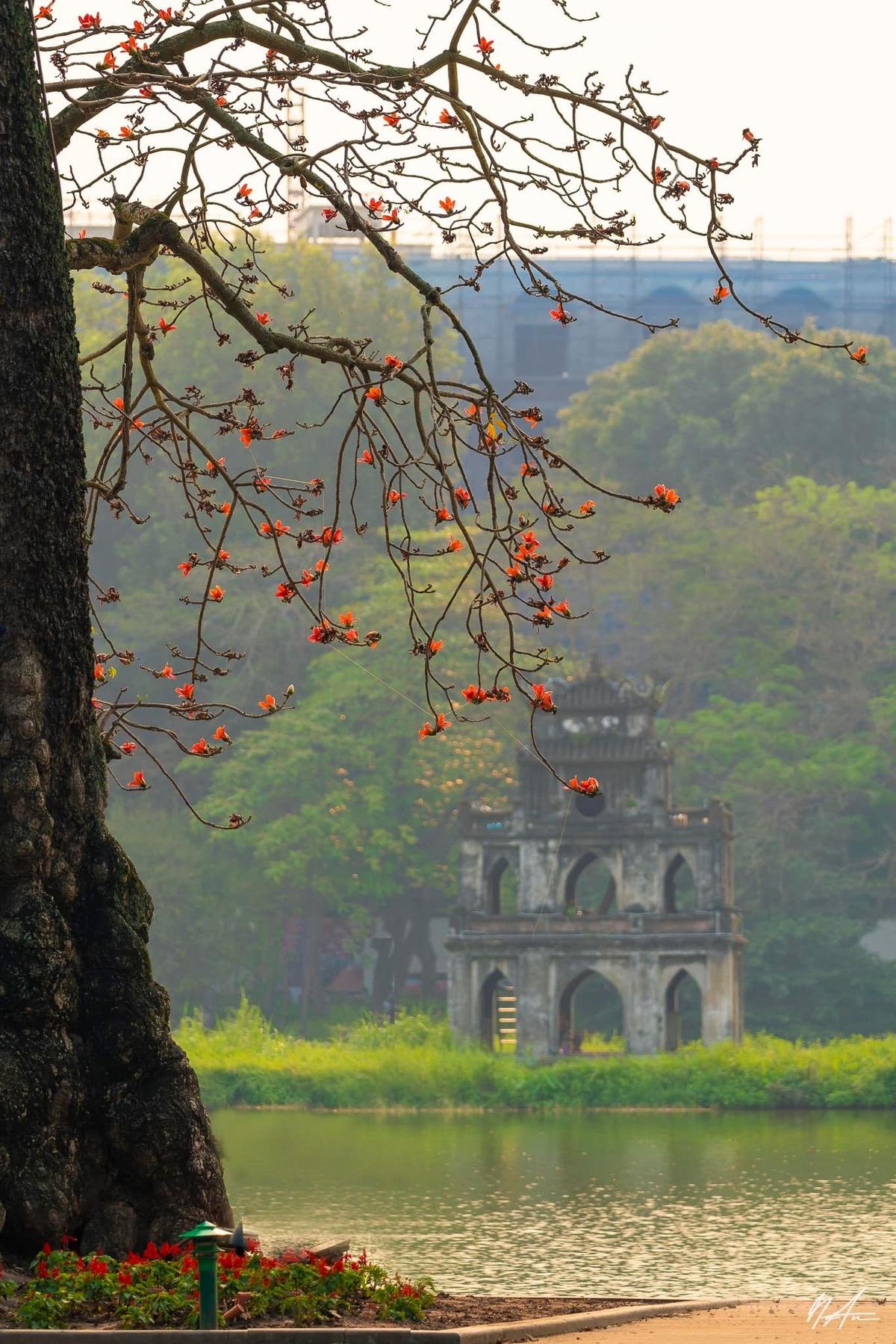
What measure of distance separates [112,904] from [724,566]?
43259mm

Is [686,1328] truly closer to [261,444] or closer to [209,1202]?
[209,1202]

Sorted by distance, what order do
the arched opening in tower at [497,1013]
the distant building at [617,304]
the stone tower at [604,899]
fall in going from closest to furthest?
1. the stone tower at [604,899]
2. the arched opening in tower at [497,1013]
3. the distant building at [617,304]

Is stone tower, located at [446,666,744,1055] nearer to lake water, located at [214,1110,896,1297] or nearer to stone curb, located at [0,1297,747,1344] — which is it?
lake water, located at [214,1110,896,1297]

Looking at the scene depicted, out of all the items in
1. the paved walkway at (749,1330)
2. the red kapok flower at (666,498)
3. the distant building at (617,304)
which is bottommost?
the paved walkway at (749,1330)

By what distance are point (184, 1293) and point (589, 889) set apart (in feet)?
137

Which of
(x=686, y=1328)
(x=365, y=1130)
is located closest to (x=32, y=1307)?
(x=686, y=1328)

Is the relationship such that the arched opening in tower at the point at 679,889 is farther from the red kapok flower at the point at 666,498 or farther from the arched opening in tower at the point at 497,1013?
the red kapok flower at the point at 666,498

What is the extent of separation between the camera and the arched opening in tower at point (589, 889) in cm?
4394

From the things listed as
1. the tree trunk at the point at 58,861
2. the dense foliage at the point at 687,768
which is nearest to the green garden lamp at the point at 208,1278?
the tree trunk at the point at 58,861

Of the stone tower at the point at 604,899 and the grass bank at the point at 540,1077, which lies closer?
the grass bank at the point at 540,1077

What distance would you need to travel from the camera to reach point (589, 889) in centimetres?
5059

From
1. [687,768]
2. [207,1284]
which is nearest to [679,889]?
[687,768]

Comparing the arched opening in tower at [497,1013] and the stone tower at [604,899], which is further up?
the stone tower at [604,899]

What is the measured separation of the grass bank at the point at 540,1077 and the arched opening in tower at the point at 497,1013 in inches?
42.1
